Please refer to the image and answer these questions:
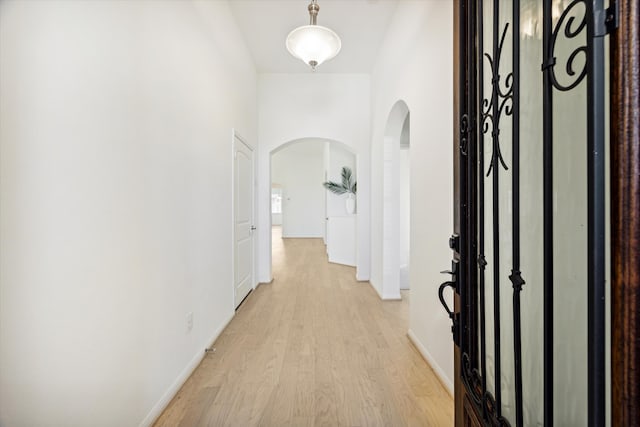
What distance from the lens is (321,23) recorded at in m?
3.47

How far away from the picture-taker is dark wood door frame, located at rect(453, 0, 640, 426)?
0.41 metres

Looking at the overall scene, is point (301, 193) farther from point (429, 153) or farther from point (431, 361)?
point (431, 361)

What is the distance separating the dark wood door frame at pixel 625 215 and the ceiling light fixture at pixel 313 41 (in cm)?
241

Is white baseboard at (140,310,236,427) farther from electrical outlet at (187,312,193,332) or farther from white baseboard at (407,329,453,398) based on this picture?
white baseboard at (407,329,453,398)

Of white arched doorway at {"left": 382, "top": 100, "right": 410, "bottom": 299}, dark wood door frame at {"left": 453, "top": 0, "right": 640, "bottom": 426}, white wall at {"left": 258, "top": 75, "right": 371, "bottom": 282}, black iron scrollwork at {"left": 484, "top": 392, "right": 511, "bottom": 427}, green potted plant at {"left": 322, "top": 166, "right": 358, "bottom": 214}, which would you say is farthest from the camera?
green potted plant at {"left": 322, "top": 166, "right": 358, "bottom": 214}

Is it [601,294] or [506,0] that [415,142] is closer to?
[506,0]

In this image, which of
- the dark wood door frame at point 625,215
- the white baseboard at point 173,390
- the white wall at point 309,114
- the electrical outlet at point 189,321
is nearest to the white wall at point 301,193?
the white wall at point 309,114

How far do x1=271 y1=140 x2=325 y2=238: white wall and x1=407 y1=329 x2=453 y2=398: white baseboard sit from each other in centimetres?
938

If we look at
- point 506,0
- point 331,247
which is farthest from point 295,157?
point 506,0

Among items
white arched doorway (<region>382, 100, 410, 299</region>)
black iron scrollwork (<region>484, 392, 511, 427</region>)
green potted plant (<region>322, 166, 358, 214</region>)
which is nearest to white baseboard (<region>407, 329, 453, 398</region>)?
white arched doorway (<region>382, 100, 410, 299</region>)

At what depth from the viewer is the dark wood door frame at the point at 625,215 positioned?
0.41 metres

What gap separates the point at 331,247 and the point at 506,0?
19.3 ft

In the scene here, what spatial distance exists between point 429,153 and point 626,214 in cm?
196

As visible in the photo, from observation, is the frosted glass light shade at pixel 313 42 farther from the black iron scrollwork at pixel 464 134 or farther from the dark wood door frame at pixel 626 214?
the dark wood door frame at pixel 626 214
